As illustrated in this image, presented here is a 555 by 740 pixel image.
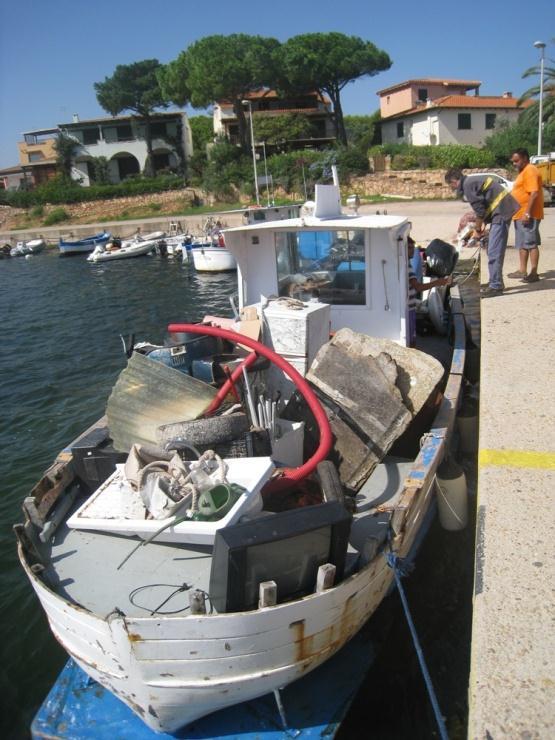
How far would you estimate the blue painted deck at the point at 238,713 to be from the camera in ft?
12.1

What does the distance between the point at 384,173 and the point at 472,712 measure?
44183mm

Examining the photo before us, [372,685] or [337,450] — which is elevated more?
[337,450]

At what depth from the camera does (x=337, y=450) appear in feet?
15.4

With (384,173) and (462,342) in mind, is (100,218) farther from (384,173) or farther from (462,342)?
(462,342)

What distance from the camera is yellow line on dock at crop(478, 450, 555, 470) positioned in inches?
160

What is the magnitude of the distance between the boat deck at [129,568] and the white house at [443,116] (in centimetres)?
4950

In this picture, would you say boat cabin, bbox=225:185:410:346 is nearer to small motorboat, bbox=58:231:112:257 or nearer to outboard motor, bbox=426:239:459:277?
outboard motor, bbox=426:239:459:277

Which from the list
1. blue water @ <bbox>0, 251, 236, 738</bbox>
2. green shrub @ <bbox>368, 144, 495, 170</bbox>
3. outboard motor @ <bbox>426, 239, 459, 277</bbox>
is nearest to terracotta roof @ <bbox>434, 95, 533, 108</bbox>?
green shrub @ <bbox>368, 144, 495, 170</bbox>

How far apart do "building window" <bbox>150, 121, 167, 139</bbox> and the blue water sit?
106 feet

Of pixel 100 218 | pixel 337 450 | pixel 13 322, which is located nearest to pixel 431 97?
pixel 100 218

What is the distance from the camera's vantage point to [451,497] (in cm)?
555

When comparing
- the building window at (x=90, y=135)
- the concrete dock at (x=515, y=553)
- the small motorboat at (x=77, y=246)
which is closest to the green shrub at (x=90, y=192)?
the building window at (x=90, y=135)

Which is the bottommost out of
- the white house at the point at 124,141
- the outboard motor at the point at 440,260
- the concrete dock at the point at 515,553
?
the concrete dock at the point at 515,553

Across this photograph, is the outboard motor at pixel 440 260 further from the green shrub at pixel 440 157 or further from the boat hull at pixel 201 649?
the green shrub at pixel 440 157
